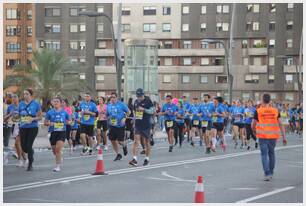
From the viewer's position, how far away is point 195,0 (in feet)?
256

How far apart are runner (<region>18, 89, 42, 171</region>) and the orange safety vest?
445cm

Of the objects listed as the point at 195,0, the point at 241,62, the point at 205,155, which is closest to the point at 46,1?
the point at 195,0

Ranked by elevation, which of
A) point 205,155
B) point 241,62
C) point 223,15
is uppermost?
point 223,15

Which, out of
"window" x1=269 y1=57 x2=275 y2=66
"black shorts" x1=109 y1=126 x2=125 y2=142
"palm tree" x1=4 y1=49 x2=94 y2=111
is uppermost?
"window" x1=269 y1=57 x2=275 y2=66

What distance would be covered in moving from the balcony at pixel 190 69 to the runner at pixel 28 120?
6310 cm

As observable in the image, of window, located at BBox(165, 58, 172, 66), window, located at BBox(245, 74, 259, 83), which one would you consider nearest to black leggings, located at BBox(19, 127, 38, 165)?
window, located at BBox(245, 74, 259, 83)

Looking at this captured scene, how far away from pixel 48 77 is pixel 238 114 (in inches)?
1550

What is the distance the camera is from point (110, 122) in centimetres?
1822

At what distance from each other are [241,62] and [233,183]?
6483 cm

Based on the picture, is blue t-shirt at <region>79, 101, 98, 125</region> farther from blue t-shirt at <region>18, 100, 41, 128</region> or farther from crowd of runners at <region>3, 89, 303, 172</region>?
blue t-shirt at <region>18, 100, 41, 128</region>

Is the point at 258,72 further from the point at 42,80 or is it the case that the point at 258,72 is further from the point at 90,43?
the point at 42,80

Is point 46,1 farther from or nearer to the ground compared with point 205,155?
farther from the ground

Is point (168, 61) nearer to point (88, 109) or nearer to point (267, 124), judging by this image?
point (88, 109)

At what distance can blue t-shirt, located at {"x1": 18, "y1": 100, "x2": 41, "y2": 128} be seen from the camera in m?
14.8
